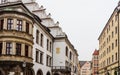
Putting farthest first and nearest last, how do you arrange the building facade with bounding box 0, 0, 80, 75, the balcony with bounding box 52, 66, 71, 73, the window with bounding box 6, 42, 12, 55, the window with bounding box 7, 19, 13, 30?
the balcony with bounding box 52, 66, 71, 73
the window with bounding box 7, 19, 13, 30
the window with bounding box 6, 42, 12, 55
the building facade with bounding box 0, 0, 80, 75

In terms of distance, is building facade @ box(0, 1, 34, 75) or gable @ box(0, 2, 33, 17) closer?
building facade @ box(0, 1, 34, 75)

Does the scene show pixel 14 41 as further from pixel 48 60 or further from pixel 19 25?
pixel 48 60

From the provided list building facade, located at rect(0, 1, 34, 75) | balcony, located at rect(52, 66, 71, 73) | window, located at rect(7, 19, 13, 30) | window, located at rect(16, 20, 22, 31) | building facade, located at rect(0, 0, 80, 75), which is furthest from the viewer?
balcony, located at rect(52, 66, 71, 73)

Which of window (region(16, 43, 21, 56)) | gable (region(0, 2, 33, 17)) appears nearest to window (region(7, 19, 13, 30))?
gable (region(0, 2, 33, 17))

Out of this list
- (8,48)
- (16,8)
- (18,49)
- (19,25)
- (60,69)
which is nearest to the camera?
(8,48)

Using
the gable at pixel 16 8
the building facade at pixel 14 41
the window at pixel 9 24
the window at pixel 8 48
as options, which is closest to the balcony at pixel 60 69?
the building facade at pixel 14 41

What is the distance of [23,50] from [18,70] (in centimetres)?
295

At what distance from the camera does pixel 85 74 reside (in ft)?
575

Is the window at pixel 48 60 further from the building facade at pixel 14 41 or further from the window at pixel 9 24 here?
the window at pixel 9 24

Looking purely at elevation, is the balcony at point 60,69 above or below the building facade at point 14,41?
below

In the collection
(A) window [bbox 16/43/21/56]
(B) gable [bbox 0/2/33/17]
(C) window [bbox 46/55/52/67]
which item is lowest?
(C) window [bbox 46/55/52/67]

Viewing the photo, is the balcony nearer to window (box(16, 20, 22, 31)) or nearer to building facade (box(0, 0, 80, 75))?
building facade (box(0, 0, 80, 75))

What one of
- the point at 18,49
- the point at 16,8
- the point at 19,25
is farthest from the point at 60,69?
the point at 16,8

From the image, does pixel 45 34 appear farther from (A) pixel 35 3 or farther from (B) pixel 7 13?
(B) pixel 7 13
